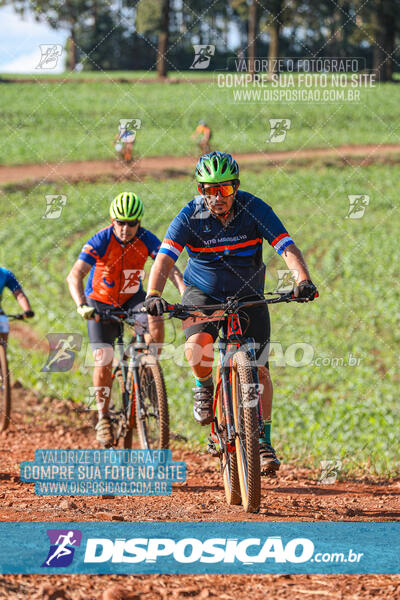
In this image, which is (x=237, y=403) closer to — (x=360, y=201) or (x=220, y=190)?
(x=220, y=190)

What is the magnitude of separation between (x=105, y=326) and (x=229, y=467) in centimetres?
251

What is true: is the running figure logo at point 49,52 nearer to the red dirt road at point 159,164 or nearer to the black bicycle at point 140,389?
the black bicycle at point 140,389

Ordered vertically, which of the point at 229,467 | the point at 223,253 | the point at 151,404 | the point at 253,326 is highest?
the point at 223,253

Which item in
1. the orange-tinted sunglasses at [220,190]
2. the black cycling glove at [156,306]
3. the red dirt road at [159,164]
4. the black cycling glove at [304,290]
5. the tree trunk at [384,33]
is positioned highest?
the tree trunk at [384,33]

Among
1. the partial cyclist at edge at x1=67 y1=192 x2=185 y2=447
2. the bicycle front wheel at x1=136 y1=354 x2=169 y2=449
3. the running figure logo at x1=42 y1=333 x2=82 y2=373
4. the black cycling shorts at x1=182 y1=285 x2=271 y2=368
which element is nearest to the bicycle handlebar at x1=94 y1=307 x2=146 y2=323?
the partial cyclist at edge at x1=67 y1=192 x2=185 y2=447

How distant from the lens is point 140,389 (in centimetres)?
780

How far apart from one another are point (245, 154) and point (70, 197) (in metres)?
11.3

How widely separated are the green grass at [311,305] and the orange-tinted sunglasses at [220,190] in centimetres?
212

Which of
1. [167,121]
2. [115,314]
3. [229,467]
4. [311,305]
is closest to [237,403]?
[229,467]

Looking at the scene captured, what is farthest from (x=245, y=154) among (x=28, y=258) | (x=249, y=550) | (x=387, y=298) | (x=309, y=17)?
(x=249, y=550)

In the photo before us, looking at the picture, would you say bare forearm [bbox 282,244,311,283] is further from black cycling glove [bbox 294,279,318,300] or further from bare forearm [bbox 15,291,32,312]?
bare forearm [bbox 15,291,32,312]

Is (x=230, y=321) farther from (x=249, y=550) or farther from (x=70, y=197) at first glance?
(x=70, y=197)

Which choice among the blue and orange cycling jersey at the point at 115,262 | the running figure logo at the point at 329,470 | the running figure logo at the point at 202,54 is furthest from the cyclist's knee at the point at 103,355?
the running figure logo at the point at 202,54

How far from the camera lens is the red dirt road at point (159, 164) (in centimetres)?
3469
